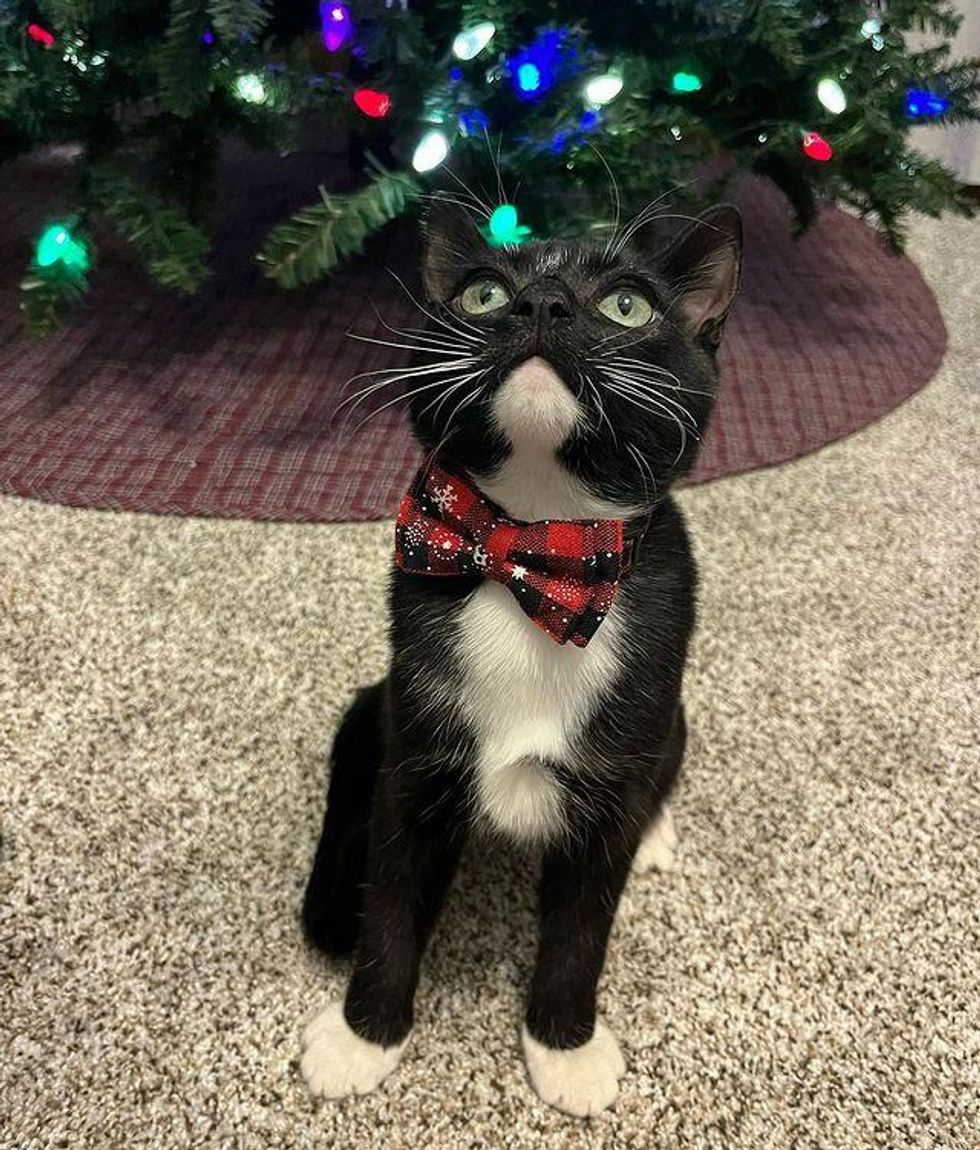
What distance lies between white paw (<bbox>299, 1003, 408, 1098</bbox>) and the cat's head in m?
0.40

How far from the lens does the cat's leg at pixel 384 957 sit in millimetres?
591

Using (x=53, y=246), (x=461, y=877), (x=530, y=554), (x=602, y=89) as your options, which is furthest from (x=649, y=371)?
(x=53, y=246)

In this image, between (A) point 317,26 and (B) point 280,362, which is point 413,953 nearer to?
(B) point 280,362

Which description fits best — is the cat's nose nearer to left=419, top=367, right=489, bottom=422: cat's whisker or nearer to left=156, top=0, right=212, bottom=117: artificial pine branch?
left=419, top=367, right=489, bottom=422: cat's whisker

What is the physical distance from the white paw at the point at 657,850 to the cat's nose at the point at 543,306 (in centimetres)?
46

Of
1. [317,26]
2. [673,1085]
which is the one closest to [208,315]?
[317,26]

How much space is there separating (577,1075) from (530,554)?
370 millimetres

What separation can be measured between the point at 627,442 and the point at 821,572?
27.8 inches

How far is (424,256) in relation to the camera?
1.89ft

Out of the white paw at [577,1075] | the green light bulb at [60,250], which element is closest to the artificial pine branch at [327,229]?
the green light bulb at [60,250]

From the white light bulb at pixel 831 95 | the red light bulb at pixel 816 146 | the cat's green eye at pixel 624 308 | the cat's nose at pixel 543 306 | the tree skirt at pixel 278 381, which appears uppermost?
the cat's nose at pixel 543 306

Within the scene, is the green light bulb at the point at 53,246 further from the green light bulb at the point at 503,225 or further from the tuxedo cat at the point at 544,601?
the tuxedo cat at the point at 544,601

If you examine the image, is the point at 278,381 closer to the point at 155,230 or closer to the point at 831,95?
the point at 155,230

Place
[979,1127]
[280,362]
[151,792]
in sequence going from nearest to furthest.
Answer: [979,1127]
[151,792]
[280,362]
